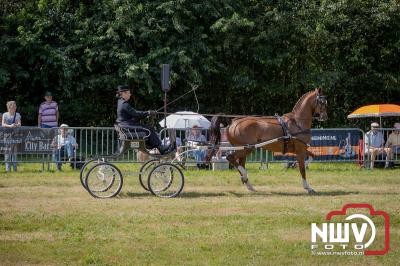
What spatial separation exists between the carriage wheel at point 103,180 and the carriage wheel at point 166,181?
0.63 meters

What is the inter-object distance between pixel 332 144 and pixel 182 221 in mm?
10984

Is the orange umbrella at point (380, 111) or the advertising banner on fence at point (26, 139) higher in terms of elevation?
the orange umbrella at point (380, 111)

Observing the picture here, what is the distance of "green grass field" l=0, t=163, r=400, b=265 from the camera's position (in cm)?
834

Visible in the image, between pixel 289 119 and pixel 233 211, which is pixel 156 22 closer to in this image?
pixel 289 119

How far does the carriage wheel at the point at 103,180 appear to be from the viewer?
1353 centimetres

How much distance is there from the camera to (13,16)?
2883 cm

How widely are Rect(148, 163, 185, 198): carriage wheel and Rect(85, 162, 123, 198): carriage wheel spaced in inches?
24.9

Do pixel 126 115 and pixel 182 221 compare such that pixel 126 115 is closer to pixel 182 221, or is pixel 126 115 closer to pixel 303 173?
pixel 182 221

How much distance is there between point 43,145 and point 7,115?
5.52ft

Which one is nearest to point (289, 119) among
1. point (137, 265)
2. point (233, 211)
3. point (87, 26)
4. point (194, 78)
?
point (233, 211)

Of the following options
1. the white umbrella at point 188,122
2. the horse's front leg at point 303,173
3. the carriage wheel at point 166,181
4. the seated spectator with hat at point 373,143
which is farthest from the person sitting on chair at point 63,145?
the seated spectator with hat at point 373,143

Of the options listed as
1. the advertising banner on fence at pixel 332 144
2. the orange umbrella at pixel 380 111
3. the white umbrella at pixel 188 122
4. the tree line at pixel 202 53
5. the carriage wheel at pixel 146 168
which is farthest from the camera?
the tree line at pixel 202 53

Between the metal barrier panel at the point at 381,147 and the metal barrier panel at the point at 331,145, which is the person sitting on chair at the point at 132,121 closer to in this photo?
the metal barrier panel at the point at 331,145

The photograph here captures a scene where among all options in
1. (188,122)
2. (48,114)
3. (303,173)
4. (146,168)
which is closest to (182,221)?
(146,168)
